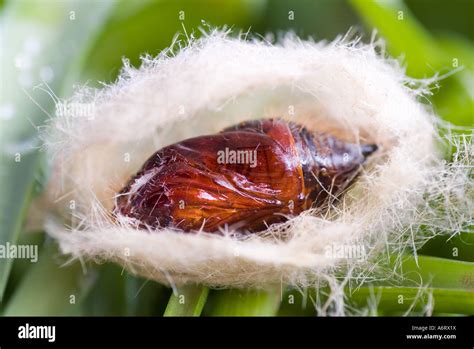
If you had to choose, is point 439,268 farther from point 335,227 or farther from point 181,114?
point 181,114

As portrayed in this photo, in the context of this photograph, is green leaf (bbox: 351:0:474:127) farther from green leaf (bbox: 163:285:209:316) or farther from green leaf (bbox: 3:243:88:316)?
green leaf (bbox: 3:243:88:316)

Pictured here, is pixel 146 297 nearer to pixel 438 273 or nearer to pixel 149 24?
pixel 438 273

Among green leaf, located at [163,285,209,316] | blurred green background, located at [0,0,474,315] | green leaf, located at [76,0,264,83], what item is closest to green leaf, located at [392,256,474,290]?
blurred green background, located at [0,0,474,315]

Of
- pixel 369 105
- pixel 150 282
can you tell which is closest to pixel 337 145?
pixel 369 105

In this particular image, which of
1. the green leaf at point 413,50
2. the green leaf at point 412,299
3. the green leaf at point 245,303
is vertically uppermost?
the green leaf at point 413,50

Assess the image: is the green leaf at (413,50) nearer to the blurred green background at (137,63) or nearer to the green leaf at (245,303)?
the blurred green background at (137,63)

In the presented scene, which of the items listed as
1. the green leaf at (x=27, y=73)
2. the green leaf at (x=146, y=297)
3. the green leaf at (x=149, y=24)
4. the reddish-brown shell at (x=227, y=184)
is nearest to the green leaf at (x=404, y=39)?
the green leaf at (x=149, y=24)
